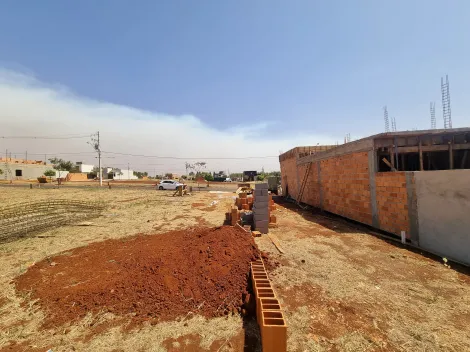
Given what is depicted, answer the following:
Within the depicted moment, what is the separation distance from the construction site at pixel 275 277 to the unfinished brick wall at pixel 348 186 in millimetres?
79

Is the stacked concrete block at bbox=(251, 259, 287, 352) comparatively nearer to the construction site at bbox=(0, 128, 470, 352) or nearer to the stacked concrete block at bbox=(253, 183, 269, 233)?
the construction site at bbox=(0, 128, 470, 352)

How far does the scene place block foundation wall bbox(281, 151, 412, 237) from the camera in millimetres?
6602

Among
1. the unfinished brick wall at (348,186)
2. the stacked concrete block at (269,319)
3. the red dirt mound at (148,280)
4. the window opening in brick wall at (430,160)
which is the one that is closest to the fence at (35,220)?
the red dirt mound at (148,280)

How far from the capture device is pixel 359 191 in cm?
840

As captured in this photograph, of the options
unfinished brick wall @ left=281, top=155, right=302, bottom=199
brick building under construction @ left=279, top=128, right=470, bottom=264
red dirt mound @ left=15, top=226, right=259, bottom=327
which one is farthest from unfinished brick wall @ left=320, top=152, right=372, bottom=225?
red dirt mound @ left=15, top=226, right=259, bottom=327

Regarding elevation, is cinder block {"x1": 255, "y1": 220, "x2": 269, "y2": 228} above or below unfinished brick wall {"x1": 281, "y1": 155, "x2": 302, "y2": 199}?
below

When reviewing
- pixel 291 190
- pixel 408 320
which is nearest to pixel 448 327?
pixel 408 320

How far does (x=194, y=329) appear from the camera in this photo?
2844 millimetres

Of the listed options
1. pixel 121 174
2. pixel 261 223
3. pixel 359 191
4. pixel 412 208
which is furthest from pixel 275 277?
pixel 121 174

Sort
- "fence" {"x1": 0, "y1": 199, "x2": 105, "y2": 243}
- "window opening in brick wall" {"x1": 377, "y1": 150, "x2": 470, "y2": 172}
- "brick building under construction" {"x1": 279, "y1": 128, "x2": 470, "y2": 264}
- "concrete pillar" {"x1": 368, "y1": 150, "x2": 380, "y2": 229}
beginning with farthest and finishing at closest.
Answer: "window opening in brick wall" {"x1": 377, "y1": 150, "x2": 470, "y2": 172} → "fence" {"x1": 0, "y1": 199, "x2": 105, "y2": 243} → "concrete pillar" {"x1": 368, "y1": 150, "x2": 380, "y2": 229} → "brick building under construction" {"x1": 279, "y1": 128, "x2": 470, "y2": 264}

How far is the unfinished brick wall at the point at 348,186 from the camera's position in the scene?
26.5 feet

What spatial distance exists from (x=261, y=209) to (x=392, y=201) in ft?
13.4

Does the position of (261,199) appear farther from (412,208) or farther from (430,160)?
(430,160)

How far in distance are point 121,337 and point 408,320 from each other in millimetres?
3781
